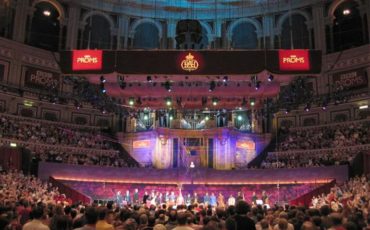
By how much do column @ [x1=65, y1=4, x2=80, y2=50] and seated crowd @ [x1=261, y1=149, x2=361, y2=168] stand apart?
1977 cm

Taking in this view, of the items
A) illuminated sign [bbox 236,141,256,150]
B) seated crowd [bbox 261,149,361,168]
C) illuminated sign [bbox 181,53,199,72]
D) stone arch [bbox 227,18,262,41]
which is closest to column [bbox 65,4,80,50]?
stone arch [bbox 227,18,262,41]

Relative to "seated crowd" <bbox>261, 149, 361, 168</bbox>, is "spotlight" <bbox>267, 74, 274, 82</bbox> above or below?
above

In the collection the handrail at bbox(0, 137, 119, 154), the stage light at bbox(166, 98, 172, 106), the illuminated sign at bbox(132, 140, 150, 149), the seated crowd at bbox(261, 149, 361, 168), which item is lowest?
the seated crowd at bbox(261, 149, 361, 168)

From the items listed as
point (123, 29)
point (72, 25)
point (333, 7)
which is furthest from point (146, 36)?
point (333, 7)

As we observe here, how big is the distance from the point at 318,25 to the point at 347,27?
253 cm

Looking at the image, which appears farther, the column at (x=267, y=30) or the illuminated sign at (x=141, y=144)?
the column at (x=267, y=30)

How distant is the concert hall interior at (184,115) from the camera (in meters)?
26.9

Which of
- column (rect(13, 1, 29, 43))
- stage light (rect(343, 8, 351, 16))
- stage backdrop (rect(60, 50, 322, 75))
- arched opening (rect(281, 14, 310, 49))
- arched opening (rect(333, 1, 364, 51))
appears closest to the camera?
stage backdrop (rect(60, 50, 322, 75))

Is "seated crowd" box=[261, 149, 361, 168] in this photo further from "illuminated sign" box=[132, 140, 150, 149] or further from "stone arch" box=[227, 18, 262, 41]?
"stone arch" box=[227, 18, 262, 41]

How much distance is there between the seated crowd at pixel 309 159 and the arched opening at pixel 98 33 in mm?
18242

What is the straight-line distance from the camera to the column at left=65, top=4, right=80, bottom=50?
3856cm

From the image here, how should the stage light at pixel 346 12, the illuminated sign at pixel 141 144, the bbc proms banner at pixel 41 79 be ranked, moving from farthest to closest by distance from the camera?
the illuminated sign at pixel 141 144
the stage light at pixel 346 12
the bbc proms banner at pixel 41 79

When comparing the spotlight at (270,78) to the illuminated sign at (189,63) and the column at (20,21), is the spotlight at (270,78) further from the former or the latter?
the column at (20,21)

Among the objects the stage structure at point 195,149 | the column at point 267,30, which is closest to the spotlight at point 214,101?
the stage structure at point 195,149
